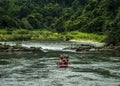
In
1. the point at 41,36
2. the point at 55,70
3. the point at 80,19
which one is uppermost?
the point at 80,19

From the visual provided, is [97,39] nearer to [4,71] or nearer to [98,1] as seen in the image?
[98,1]

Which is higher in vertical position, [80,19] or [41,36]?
[80,19]

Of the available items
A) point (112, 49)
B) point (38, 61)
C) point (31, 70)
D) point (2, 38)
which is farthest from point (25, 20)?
point (31, 70)

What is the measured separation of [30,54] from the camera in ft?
252

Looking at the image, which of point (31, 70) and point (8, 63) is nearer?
point (31, 70)

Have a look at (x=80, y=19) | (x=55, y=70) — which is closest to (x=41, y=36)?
(x=80, y=19)

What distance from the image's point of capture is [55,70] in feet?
183

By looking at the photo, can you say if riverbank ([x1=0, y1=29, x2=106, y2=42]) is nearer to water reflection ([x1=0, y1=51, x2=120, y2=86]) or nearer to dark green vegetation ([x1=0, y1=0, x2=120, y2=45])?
dark green vegetation ([x1=0, y1=0, x2=120, y2=45])

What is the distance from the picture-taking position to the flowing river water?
150 feet

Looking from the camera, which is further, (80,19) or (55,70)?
(80,19)

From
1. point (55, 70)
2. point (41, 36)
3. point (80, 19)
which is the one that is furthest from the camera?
point (80, 19)

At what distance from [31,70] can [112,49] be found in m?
36.4

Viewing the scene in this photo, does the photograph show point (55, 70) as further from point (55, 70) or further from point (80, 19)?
point (80, 19)

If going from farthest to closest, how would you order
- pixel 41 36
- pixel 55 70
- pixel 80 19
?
1. pixel 80 19
2. pixel 41 36
3. pixel 55 70
